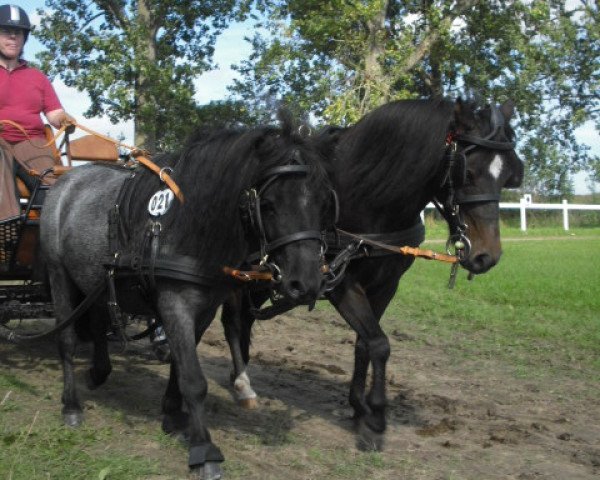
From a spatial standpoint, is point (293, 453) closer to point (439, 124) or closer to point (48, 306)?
point (439, 124)

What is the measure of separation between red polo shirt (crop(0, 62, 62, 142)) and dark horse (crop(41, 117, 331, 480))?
4.37 feet

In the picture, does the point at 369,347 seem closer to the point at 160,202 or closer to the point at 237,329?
the point at 160,202

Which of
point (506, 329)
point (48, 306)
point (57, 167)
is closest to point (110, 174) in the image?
point (57, 167)

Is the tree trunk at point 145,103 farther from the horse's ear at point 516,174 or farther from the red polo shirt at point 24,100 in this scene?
the horse's ear at point 516,174

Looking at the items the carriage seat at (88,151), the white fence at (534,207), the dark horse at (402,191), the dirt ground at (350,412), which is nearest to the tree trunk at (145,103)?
the white fence at (534,207)

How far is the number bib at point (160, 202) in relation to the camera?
4.92 m

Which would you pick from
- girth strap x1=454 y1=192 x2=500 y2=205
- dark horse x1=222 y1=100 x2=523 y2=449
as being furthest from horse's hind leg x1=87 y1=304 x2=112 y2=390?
girth strap x1=454 y1=192 x2=500 y2=205

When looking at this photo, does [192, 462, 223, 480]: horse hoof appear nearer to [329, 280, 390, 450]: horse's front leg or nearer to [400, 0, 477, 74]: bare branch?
[329, 280, 390, 450]: horse's front leg

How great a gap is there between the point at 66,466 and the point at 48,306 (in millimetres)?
2878

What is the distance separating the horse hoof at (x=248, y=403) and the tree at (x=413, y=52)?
13.7 m

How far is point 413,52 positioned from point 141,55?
7.14 meters

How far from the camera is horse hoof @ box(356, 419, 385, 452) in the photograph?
5.38m

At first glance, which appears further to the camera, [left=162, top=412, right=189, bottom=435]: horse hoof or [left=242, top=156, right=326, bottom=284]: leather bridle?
[left=162, top=412, right=189, bottom=435]: horse hoof

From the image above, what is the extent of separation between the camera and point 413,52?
76.5 ft
